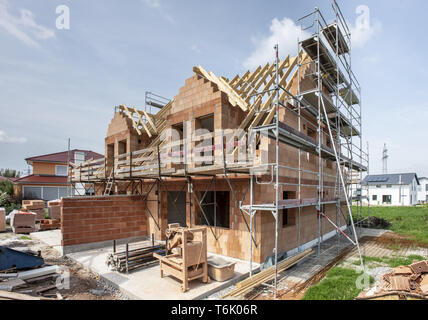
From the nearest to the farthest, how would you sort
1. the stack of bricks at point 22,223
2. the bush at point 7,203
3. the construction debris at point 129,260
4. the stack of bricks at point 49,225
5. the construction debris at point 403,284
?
the construction debris at point 403,284 → the construction debris at point 129,260 → the stack of bricks at point 22,223 → the stack of bricks at point 49,225 → the bush at point 7,203

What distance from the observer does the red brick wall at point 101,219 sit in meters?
9.66

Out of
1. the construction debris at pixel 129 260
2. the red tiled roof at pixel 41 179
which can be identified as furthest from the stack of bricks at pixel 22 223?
the red tiled roof at pixel 41 179

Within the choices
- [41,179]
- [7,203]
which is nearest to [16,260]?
[41,179]

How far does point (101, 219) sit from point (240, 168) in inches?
283

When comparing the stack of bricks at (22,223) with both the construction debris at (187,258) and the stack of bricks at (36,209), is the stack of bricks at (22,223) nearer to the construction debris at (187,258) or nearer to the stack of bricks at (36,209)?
the stack of bricks at (36,209)

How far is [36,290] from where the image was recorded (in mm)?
6098

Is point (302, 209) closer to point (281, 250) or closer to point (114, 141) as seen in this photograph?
point (281, 250)

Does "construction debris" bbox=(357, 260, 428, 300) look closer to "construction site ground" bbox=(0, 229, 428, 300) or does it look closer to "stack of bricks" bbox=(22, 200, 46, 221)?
"construction site ground" bbox=(0, 229, 428, 300)

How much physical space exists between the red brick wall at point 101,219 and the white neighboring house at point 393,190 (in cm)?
4387

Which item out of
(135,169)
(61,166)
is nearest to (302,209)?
(135,169)

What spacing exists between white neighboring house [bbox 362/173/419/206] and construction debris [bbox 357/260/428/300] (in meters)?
42.0

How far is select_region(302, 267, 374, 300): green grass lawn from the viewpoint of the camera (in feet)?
19.2

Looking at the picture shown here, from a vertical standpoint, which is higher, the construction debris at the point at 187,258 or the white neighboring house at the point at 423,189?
the construction debris at the point at 187,258
